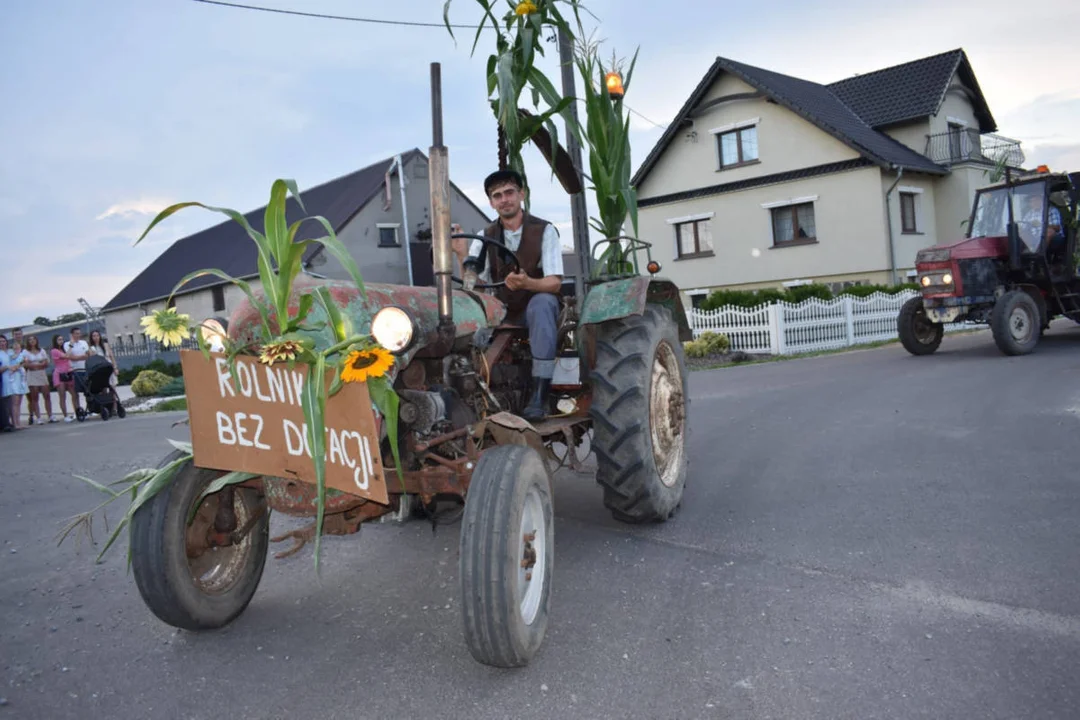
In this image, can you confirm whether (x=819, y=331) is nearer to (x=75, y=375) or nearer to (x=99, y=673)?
(x=75, y=375)

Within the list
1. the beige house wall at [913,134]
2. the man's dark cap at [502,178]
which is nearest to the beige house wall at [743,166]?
the beige house wall at [913,134]

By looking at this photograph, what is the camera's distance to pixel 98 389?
12.9 m

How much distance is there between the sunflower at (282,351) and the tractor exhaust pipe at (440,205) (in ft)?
1.82

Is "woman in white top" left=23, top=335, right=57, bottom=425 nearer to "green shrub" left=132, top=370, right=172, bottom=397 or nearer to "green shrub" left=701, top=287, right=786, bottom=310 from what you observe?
"green shrub" left=132, top=370, right=172, bottom=397

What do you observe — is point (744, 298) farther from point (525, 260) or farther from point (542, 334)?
point (542, 334)

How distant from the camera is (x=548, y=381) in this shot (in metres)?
3.96

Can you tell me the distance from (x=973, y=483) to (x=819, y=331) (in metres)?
11.8

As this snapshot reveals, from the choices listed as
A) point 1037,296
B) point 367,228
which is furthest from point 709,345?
point 367,228

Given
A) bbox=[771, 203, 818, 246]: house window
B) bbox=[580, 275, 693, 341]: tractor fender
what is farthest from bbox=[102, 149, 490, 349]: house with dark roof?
bbox=[580, 275, 693, 341]: tractor fender

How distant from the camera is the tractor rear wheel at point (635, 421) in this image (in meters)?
3.86

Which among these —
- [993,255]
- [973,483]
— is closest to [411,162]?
[993,255]

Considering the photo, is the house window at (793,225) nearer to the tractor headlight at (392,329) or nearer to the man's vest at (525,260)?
the man's vest at (525,260)

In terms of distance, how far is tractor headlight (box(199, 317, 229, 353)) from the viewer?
2.84 meters

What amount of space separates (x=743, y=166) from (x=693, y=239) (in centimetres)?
288
